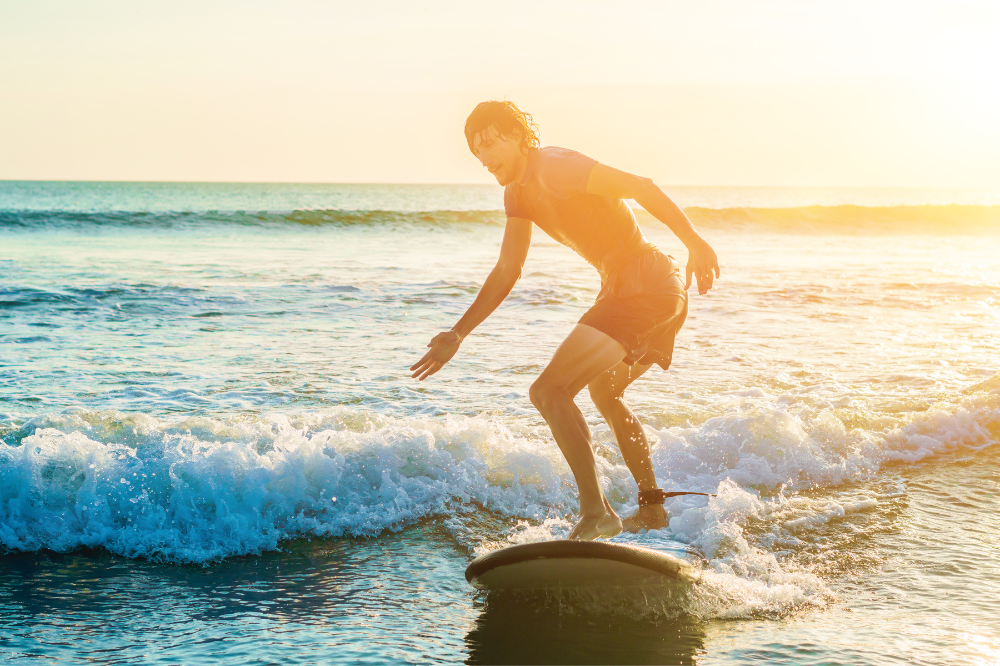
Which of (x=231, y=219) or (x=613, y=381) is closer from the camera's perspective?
(x=613, y=381)

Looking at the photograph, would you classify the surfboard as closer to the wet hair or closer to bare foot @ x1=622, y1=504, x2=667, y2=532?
bare foot @ x1=622, y1=504, x2=667, y2=532

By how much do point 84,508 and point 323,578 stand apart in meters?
1.75

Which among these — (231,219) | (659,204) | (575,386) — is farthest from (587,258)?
(231,219)

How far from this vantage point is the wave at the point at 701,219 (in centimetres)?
3272

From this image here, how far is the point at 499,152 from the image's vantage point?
3.74 m

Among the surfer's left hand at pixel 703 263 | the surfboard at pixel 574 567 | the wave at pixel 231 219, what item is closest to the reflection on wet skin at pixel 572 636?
the surfboard at pixel 574 567

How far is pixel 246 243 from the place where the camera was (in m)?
26.4

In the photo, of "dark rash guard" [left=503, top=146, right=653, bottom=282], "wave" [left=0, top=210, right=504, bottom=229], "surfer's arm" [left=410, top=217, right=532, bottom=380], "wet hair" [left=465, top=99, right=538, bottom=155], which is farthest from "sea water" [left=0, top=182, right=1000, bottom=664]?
"wave" [left=0, top=210, right=504, bottom=229]

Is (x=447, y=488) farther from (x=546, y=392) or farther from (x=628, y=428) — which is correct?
(x=546, y=392)

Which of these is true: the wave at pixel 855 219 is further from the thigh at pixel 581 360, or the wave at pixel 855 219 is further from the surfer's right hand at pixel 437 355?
the surfer's right hand at pixel 437 355

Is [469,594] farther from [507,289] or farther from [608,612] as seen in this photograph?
[507,289]

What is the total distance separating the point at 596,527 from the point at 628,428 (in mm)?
537

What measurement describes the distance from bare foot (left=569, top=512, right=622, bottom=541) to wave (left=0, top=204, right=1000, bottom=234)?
30680 millimetres

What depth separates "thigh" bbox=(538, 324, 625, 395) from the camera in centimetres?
368
